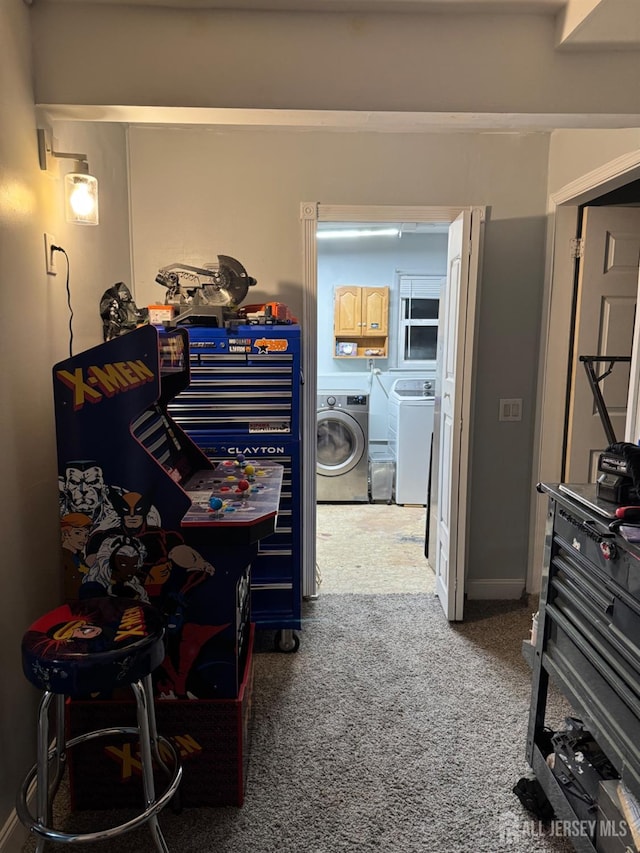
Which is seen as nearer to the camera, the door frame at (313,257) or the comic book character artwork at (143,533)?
the comic book character artwork at (143,533)

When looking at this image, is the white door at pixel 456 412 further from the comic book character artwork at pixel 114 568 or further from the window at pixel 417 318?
the window at pixel 417 318

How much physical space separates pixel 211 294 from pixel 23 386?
1.07 meters

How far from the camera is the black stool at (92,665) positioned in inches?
48.9

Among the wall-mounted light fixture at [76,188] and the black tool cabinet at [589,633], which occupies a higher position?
the wall-mounted light fixture at [76,188]

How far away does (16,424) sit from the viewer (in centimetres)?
161

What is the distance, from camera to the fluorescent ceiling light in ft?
17.0

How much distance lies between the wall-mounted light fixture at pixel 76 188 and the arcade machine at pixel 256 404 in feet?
1.97

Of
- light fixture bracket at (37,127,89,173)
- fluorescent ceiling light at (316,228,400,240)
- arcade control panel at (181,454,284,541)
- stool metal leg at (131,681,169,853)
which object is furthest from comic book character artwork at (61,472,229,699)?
fluorescent ceiling light at (316,228,400,240)

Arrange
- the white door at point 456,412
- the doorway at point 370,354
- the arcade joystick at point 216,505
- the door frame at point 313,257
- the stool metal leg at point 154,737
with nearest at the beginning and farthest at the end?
1. the stool metal leg at point 154,737
2. the arcade joystick at point 216,505
3. the white door at point 456,412
4. the door frame at point 313,257
5. the doorway at point 370,354

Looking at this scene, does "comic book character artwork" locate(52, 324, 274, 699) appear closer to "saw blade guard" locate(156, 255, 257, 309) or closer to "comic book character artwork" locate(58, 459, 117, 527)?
"comic book character artwork" locate(58, 459, 117, 527)

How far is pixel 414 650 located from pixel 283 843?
117cm

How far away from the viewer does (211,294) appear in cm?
252

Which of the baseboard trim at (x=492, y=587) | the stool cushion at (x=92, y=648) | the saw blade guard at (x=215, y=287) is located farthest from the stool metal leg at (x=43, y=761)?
the baseboard trim at (x=492, y=587)

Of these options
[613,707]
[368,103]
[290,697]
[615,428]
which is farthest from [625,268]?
[290,697]
